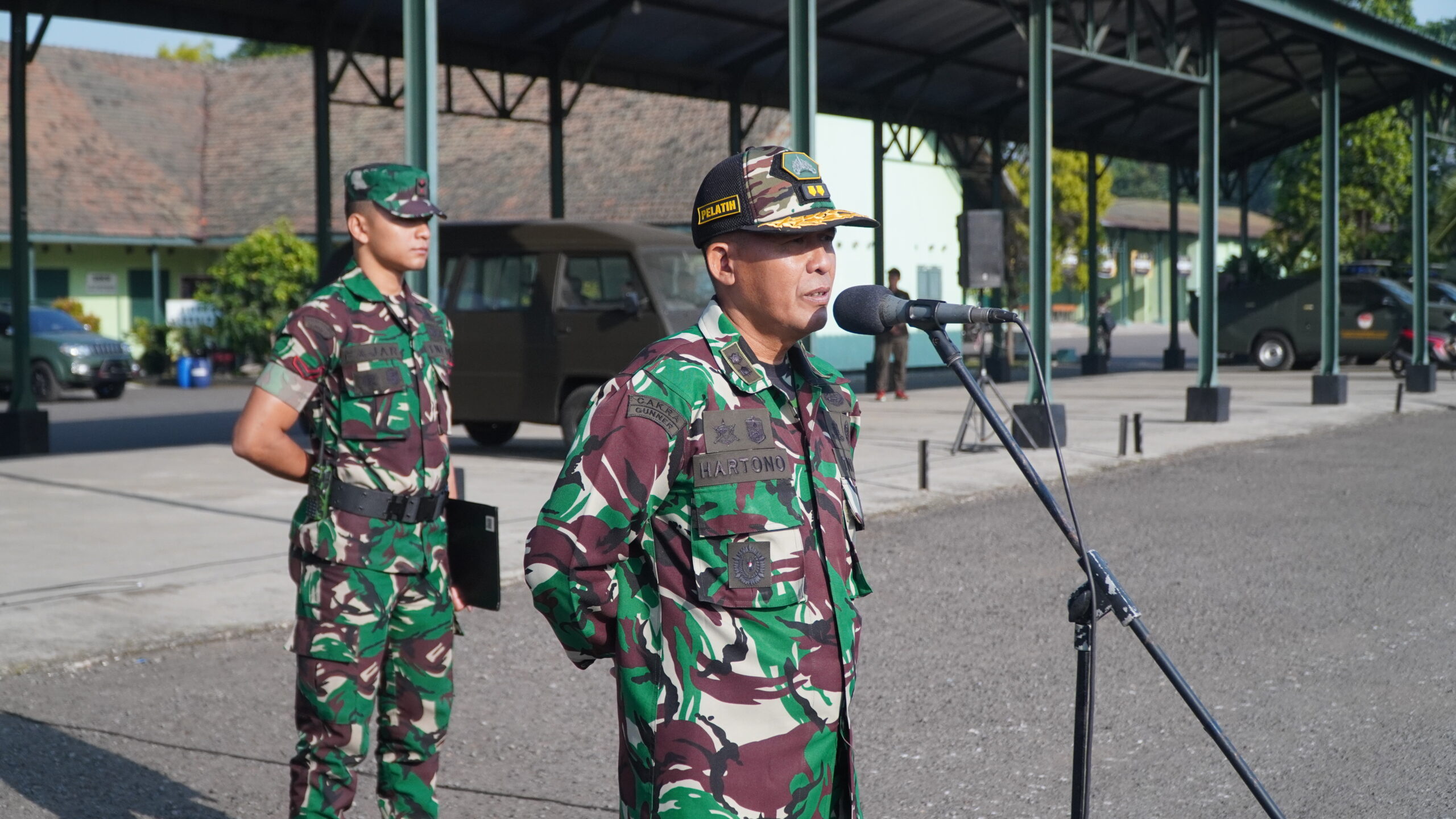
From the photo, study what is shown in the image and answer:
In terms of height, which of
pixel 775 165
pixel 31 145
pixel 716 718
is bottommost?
pixel 716 718

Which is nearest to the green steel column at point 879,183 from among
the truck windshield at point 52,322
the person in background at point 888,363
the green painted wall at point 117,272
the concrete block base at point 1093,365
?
the person in background at point 888,363

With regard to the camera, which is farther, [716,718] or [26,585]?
[26,585]

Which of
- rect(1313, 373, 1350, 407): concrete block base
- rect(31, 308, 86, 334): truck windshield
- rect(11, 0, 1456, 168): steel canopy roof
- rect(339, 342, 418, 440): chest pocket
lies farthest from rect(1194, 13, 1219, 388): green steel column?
rect(31, 308, 86, 334): truck windshield

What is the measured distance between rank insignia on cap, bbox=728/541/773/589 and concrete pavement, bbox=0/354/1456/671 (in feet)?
17.3

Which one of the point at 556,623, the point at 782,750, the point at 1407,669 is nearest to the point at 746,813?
the point at 782,750

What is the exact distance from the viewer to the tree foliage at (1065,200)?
3841 centimetres

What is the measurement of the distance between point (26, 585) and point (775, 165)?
7.05 m

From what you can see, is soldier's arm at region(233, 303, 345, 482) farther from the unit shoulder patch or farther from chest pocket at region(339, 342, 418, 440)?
the unit shoulder patch

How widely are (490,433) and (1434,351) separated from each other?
18.8 meters

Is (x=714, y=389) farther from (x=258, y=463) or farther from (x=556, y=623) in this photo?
(x=258, y=463)

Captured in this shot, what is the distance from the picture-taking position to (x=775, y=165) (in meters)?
2.50

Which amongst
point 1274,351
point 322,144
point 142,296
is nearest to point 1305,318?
point 1274,351

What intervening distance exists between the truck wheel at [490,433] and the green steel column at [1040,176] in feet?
18.1

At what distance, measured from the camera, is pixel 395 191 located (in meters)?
3.98
